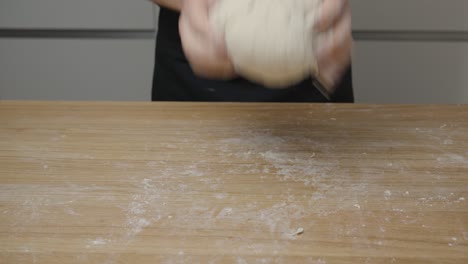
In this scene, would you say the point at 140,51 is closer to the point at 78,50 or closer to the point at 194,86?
the point at 78,50

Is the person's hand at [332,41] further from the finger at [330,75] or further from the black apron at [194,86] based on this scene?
the black apron at [194,86]

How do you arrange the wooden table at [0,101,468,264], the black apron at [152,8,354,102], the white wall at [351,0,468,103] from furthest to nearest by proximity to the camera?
the white wall at [351,0,468,103]
the black apron at [152,8,354,102]
the wooden table at [0,101,468,264]

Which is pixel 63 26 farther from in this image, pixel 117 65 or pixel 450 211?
pixel 450 211

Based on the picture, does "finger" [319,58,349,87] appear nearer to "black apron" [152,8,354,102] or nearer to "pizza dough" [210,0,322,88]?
"pizza dough" [210,0,322,88]

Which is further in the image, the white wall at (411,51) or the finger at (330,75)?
the white wall at (411,51)

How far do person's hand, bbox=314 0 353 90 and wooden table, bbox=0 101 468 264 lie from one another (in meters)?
0.11

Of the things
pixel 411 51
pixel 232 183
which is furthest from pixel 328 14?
pixel 411 51

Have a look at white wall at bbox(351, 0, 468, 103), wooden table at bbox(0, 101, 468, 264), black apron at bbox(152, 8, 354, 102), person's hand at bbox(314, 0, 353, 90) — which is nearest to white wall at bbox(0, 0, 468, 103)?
white wall at bbox(351, 0, 468, 103)

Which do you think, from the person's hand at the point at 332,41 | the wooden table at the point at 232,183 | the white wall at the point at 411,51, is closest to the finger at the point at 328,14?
the person's hand at the point at 332,41

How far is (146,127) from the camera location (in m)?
0.65

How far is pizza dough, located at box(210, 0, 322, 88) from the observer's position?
0.45 metres

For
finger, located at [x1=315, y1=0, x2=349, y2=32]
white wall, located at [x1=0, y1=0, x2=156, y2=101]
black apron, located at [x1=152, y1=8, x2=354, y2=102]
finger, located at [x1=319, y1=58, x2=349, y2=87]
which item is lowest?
white wall, located at [x1=0, y1=0, x2=156, y2=101]

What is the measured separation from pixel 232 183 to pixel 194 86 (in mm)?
301

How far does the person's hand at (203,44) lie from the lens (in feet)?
1.51
